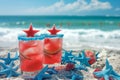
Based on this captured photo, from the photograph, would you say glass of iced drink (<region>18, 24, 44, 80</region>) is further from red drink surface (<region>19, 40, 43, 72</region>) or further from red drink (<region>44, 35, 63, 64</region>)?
red drink (<region>44, 35, 63, 64</region>)

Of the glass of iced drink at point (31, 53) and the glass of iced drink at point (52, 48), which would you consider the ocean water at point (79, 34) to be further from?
the glass of iced drink at point (31, 53)

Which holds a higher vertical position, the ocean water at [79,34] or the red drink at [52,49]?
the red drink at [52,49]

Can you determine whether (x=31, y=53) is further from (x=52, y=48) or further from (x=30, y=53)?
(x=52, y=48)

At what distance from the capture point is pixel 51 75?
195 inches

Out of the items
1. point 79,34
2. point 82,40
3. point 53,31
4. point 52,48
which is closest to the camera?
point 52,48

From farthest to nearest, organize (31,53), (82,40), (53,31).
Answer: (82,40), (53,31), (31,53)

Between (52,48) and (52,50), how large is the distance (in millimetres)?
44

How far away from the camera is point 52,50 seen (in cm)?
528

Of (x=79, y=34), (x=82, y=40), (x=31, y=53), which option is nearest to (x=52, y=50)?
(x=31, y=53)

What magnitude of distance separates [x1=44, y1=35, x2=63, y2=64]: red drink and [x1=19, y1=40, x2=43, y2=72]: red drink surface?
0.60 m

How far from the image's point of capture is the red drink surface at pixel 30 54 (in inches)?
179

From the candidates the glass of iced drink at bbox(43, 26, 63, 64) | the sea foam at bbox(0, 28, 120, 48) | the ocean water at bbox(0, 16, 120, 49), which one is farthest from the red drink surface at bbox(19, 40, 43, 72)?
the sea foam at bbox(0, 28, 120, 48)

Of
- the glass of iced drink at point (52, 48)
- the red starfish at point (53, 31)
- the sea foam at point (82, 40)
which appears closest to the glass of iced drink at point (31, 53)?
the glass of iced drink at point (52, 48)

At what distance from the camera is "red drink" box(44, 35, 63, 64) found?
5.21 m
